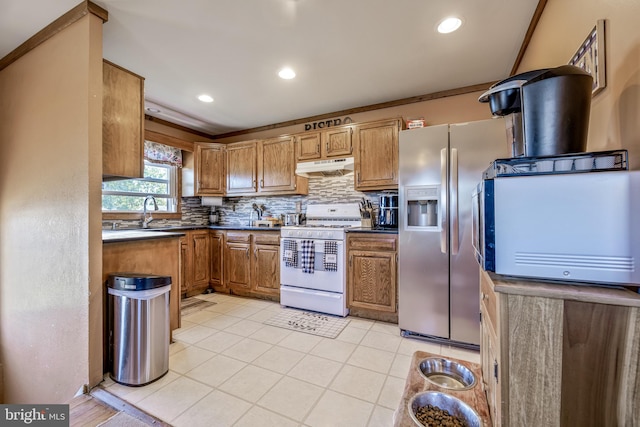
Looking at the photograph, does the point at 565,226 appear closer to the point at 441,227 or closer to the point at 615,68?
the point at 615,68

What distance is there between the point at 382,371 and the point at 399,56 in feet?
8.42

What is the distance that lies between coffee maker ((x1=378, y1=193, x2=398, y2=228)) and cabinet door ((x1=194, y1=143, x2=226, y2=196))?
8.20 ft

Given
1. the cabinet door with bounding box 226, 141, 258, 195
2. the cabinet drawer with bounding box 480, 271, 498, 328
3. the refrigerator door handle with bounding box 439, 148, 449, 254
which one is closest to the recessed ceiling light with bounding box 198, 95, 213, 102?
the cabinet door with bounding box 226, 141, 258, 195

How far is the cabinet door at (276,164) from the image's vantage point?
146 inches

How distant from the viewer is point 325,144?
346 centimetres

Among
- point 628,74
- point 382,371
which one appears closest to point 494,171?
point 628,74

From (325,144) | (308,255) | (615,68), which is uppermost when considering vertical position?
(325,144)

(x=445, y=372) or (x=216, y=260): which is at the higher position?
(x=216, y=260)

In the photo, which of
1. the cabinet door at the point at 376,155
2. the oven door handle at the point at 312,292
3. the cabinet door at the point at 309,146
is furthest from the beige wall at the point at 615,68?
the cabinet door at the point at 309,146

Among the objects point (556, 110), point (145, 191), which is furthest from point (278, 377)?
point (145, 191)

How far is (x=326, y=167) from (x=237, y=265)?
181cm

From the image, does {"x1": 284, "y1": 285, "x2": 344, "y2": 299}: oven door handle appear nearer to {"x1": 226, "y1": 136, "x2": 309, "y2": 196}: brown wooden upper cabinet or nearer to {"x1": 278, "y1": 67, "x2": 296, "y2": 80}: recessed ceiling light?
{"x1": 226, "y1": 136, "x2": 309, "y2": 196}: brown wooden upper cabinet

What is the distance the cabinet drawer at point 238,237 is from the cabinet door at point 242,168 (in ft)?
2.22

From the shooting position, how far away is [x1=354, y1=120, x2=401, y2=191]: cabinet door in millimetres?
3043
